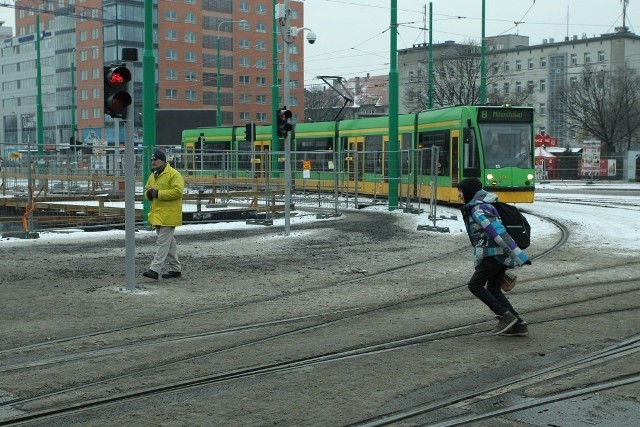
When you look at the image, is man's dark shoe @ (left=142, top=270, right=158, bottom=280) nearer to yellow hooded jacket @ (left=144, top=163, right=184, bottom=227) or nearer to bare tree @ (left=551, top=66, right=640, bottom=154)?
yellow hooded jacket @ (left=144, top=163, right=184, bottom=227)

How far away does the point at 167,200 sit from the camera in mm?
12500

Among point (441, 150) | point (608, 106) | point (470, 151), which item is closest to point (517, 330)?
point (470, 151)

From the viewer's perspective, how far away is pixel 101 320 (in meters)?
9.81

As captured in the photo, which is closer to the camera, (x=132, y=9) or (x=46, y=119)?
(x=132, y=9)

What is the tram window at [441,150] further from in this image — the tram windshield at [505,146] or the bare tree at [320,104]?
the bare tree at [320,104]

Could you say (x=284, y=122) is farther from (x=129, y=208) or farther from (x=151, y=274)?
(x=129, y=208)

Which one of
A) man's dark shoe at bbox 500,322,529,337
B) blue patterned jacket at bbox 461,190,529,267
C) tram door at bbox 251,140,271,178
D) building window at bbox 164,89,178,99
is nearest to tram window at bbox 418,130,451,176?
tram door at bbox 251,140,271,178

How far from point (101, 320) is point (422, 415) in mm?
4762

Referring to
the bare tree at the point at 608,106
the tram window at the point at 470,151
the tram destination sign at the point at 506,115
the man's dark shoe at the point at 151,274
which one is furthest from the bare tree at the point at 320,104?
the man's dark shoe at the point at 151,274

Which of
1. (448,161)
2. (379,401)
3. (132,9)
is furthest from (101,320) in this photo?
(132,9)

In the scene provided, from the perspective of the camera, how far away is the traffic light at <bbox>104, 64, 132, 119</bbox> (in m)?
11.2

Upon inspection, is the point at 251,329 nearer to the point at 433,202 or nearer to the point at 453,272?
the point at 453,272

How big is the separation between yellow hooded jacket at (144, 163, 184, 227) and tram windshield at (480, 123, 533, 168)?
1461 cm

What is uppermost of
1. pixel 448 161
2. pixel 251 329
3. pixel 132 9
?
pixel 132 9
